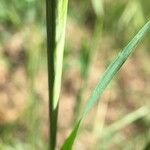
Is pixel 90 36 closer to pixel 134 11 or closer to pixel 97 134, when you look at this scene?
pixel 134 11

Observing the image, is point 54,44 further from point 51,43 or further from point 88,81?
point 88,81

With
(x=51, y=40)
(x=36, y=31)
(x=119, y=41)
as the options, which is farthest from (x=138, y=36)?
(x=119, y=41)

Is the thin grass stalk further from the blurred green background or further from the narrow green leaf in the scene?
the blurred green background

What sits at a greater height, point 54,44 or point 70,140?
point 54,44

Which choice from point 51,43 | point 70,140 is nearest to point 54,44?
point 51,43

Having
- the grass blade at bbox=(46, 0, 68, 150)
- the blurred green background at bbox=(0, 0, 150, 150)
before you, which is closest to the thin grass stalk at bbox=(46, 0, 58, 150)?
the grass blade at bbox=(46, 0, 68, 150)

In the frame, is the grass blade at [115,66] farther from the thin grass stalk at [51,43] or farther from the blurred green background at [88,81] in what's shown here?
the blurred green background at [88,81]

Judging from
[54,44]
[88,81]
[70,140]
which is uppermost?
[54,44]

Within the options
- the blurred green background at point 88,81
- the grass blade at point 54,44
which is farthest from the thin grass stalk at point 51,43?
the blurred green background at point 88,81
